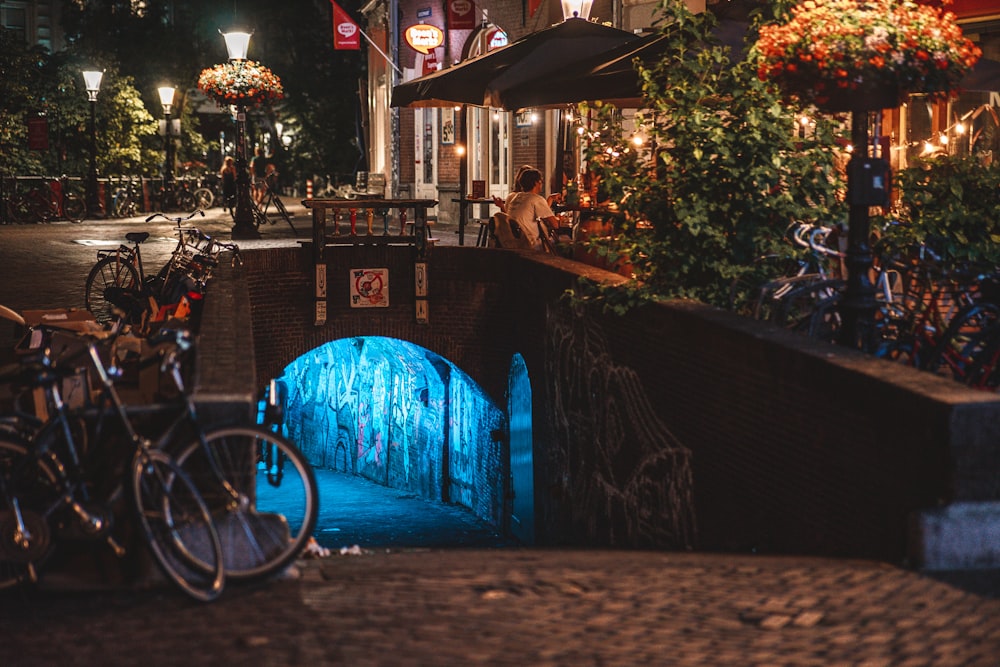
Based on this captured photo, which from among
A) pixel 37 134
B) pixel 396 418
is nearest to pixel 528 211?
pixel 396 418

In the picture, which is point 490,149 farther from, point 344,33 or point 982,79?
point 982,79

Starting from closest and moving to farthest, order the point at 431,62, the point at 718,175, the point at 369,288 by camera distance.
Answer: the point at 718,175 → the point at 369,288 → the point at 431,62

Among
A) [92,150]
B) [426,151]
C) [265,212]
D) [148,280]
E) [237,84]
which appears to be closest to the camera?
[148,280]

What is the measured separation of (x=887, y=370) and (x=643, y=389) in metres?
3.27

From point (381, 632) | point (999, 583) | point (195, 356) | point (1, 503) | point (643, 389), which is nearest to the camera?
point (381, 632)

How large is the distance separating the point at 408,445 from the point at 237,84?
7.85 metres

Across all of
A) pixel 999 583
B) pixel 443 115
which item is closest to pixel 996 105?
pixel 999 583

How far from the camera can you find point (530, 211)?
14.4 m

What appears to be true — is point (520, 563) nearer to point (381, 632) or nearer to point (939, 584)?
point (381, 632)

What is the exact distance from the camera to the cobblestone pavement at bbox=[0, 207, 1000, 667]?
4691 mm

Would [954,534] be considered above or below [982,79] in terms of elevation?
below

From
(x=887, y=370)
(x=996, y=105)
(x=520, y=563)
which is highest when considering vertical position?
(x=996, y=105)

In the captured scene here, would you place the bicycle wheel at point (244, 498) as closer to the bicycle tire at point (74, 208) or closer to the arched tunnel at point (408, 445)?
the arched tunnel at point (408, 445)

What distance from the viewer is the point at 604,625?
16.5ft
